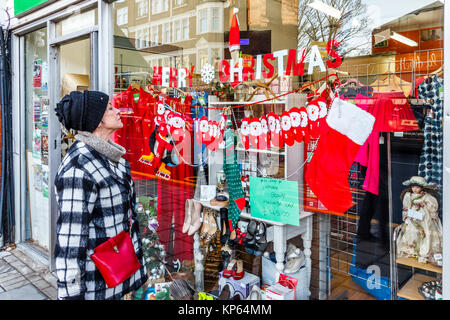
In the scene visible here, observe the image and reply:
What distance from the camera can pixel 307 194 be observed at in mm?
2467

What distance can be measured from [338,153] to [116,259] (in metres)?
1.37

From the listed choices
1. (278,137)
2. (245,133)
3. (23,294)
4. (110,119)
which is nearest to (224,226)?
(245,133)

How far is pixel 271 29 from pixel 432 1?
3.28ft

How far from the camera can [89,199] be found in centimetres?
196

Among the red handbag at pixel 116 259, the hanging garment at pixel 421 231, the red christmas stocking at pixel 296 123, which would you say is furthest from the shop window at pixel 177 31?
the hanging garment at pixel 421 231

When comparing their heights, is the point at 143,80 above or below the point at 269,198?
above

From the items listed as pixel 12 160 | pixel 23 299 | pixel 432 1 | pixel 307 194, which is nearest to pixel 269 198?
pixel 307 194

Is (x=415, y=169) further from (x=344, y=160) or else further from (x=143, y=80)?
(x=143, y=80)

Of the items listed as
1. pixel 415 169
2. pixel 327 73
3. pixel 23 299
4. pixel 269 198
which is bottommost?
pixel 23 299

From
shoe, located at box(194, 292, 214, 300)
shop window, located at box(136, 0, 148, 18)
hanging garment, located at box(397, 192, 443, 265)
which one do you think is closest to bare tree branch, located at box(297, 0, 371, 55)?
hanging garment, located at box(397, 192, 443, 265)

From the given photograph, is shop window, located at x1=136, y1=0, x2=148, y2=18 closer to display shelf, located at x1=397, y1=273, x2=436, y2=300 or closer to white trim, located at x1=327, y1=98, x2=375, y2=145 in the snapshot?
white trim, located at x1=327, y1=98, x2=375, y2=145

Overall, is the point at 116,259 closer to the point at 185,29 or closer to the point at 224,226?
the point at 224,226

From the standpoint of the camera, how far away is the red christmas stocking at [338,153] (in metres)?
2.22

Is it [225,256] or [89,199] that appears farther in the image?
[225,256]
